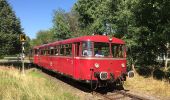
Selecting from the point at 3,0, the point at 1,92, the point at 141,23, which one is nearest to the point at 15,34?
the point at 3,0

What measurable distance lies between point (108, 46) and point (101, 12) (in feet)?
42.4

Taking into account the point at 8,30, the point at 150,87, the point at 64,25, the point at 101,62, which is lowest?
the point at 150,87

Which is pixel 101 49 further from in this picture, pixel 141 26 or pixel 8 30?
pixel 8 30

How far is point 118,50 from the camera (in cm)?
1752

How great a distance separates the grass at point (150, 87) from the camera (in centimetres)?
1573

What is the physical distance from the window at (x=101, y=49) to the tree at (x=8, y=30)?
23403 millimetres

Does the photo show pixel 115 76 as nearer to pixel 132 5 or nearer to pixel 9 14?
pixel 132 5

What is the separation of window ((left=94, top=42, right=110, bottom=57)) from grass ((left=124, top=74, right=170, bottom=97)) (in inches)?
99.2

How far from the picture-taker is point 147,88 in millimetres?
17203

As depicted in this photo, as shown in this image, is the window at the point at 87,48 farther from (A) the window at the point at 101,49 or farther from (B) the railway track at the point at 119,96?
(B) the railway track at the point at 119,96

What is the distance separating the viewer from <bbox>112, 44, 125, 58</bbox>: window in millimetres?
17250

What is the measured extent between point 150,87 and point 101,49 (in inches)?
130

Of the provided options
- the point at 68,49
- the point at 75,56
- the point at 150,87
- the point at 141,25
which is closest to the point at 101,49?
Answer: the point at 75,56

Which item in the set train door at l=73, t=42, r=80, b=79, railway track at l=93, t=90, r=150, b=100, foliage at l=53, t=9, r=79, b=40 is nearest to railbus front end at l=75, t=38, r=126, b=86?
train door at l=73, t=42, r=80, b=79
